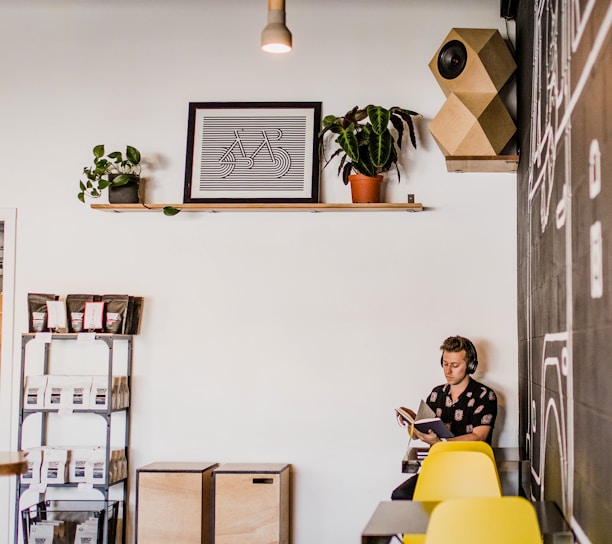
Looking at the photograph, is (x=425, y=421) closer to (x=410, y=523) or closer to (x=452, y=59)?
(x=410, y=523)

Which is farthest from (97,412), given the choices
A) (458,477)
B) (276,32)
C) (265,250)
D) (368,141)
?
(276,32)

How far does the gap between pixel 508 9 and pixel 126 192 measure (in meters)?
2.74

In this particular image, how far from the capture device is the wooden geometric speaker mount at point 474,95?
5.41 metres

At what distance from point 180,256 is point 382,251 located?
1.36 meters

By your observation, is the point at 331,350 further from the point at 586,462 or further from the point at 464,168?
the point at 586,462

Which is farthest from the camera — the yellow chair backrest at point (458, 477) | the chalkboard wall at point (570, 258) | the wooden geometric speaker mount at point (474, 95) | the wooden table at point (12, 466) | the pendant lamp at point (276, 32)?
the wooden geometric speaker mount at point (474, 95)

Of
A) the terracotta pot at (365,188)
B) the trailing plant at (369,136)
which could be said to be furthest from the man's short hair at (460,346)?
the trailing plant at (369,136)

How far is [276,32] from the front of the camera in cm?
363

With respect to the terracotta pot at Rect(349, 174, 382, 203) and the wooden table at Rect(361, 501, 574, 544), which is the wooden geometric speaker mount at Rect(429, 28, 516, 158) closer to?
the terracotta pot at Rect(349, 174, 382, 203)

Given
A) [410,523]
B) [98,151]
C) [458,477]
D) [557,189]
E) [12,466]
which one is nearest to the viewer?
[410,523]

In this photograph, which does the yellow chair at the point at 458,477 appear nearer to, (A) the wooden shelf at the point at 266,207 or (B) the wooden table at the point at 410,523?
(B) the wooden table at the point at 410,523

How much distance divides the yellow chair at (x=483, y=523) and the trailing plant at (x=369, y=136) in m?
3.40

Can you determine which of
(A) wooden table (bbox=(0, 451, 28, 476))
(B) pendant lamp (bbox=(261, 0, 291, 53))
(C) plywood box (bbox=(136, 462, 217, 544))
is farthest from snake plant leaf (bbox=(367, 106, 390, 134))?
(A) wooden table (bbox=(0, 451, 28, 476))

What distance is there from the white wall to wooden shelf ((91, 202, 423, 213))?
0.27ft
